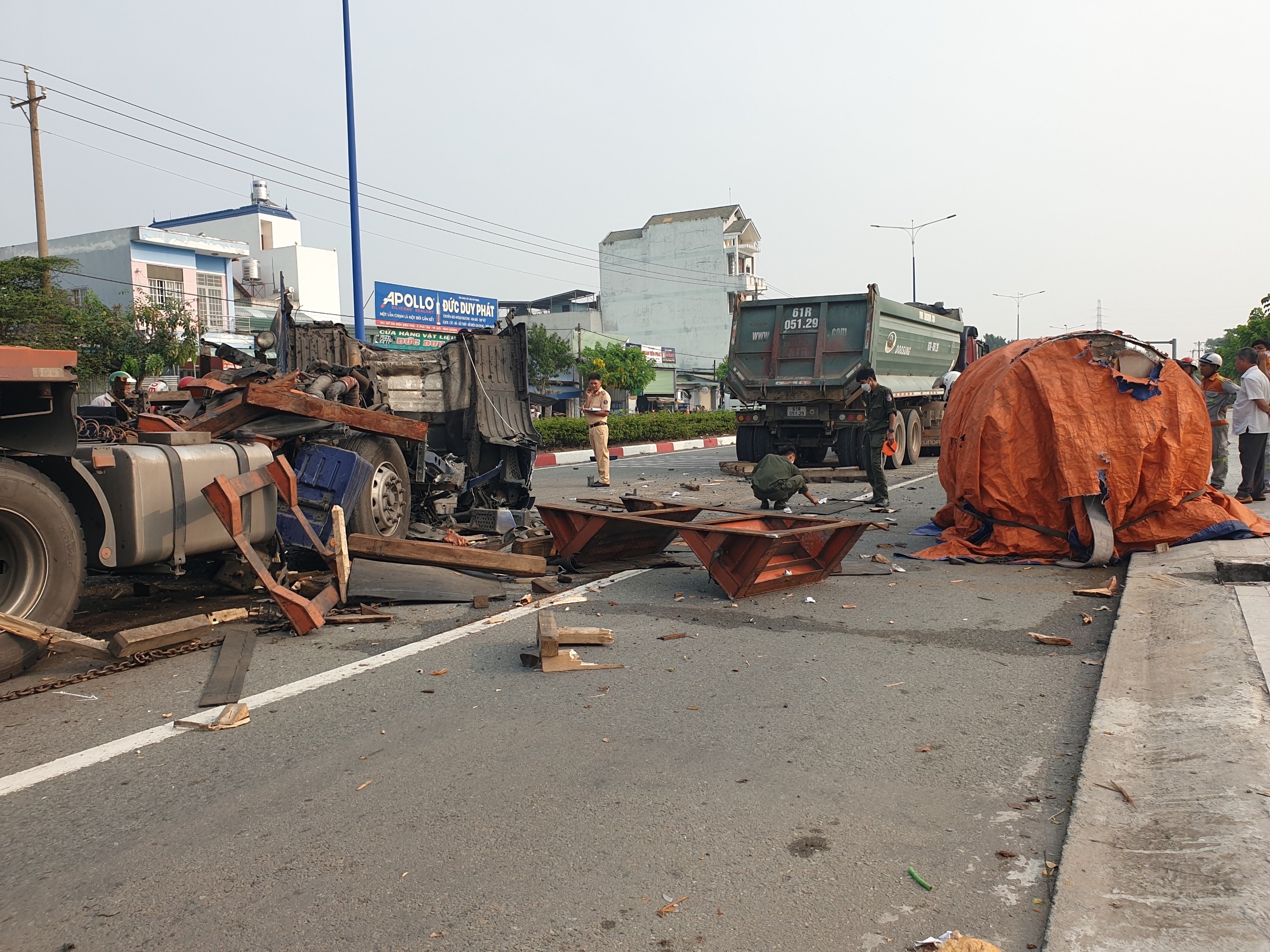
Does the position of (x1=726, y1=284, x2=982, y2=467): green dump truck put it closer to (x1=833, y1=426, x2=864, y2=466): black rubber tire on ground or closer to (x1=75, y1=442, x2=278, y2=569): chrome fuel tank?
(x1=833, y1=426, x2=864, y2=466): black rubber tire on ground

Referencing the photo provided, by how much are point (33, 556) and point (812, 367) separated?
1376 centimetres

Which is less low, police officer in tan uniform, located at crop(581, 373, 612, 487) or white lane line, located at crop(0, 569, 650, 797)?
police officer in tan uniform, located at crop(581, 373, 612, 487)

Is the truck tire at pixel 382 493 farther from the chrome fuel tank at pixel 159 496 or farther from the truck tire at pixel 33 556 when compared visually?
the truck tire at pixel 33 556

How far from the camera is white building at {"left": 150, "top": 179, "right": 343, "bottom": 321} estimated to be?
5300 cm

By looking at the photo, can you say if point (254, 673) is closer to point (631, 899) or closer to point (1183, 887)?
point (631, 899)

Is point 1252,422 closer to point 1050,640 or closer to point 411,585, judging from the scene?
point 1050,640

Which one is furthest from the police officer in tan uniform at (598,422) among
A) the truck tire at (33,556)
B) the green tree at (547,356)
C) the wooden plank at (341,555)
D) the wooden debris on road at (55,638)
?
the green tree at (547,356)

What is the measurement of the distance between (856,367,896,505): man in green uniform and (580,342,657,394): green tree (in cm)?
4392

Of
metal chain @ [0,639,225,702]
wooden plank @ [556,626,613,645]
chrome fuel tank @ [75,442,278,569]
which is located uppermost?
chrome fuel tank @ [75,442,278,569]

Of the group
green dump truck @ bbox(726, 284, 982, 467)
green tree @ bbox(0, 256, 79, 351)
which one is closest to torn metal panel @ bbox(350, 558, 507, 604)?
green dump truck @ bbox(726, 284, 982, 467)

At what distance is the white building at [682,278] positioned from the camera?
7638 centimetres

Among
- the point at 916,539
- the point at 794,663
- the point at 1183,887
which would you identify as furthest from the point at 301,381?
the point at 1183,887

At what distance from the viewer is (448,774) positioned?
12.4 feet

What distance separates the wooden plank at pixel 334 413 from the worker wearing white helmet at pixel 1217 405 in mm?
9475
